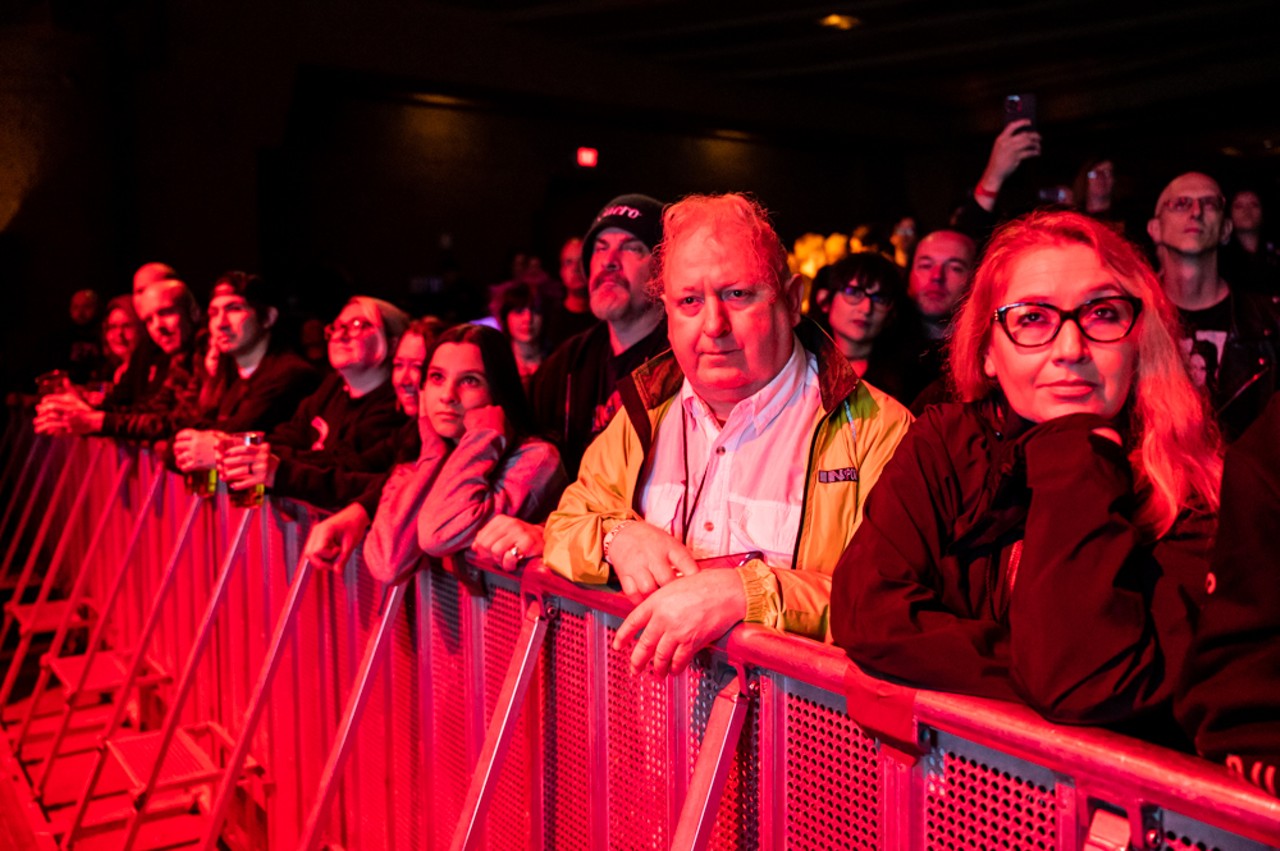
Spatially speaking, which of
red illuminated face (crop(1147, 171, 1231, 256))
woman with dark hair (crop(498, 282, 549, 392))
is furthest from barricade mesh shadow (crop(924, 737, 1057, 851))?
woman with dark hair (crop(498, 282, 549, 392))

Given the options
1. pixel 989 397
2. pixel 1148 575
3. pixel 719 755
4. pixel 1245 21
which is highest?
pixel 1245 21

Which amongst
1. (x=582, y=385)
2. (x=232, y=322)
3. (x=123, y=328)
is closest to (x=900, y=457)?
(x=582, y=385)

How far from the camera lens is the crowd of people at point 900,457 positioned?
51.8 inches

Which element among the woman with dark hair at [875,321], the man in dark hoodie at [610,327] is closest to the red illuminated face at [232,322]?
the man in dark hoodie at [610,327]

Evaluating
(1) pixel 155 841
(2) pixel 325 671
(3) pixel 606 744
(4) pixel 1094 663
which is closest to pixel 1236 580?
(4) pixel 1094 663

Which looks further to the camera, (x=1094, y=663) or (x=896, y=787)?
(x=896, y=787)

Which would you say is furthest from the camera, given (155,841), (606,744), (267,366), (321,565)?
(267,366)

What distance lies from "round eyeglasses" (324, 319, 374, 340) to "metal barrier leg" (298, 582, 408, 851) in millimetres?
1423

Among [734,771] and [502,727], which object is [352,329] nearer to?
[502,727]

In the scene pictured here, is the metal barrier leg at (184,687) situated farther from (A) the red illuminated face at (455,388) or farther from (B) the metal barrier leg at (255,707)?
(A) the red illuminated face at (455,388)

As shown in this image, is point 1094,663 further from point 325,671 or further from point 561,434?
point 325,671

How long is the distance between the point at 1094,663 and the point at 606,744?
109cm

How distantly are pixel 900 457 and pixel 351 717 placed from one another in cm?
179

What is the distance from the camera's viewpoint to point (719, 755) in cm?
168
